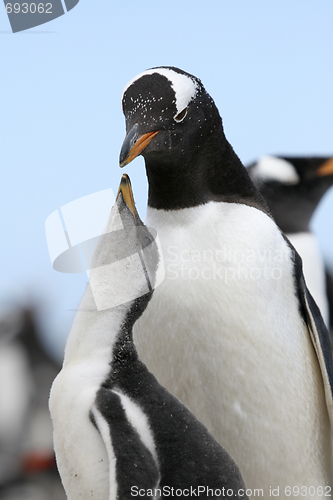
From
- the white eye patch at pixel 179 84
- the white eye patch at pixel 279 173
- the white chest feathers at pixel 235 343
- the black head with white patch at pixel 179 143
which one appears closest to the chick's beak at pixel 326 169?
the white eye patch at pixel 279 173

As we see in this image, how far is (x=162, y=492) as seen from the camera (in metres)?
0.90

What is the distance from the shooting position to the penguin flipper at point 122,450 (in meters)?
0.88

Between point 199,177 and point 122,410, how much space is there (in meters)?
0.65

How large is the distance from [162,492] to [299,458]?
614mm

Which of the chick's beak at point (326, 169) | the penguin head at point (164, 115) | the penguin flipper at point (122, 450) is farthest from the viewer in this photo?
the chick's beak at point (326, 169)

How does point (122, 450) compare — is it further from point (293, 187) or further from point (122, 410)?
point (293, 187)

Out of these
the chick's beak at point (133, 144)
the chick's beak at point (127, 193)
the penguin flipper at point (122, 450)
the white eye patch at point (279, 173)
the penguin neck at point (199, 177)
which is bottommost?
the white eye patch at point (279, 173)

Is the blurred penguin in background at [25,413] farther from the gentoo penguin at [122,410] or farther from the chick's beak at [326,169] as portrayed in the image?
the gentoo penguin at [122,410]

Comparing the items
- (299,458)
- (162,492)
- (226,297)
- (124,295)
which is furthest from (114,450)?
(299,458)

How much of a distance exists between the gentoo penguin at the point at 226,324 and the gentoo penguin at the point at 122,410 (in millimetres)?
356

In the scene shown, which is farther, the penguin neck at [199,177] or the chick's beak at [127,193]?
the penguin neck at [199,177]

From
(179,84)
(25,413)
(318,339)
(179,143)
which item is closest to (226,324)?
(318,339)

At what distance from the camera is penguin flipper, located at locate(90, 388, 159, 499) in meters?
0.88

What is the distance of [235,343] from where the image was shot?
53.0 inches
